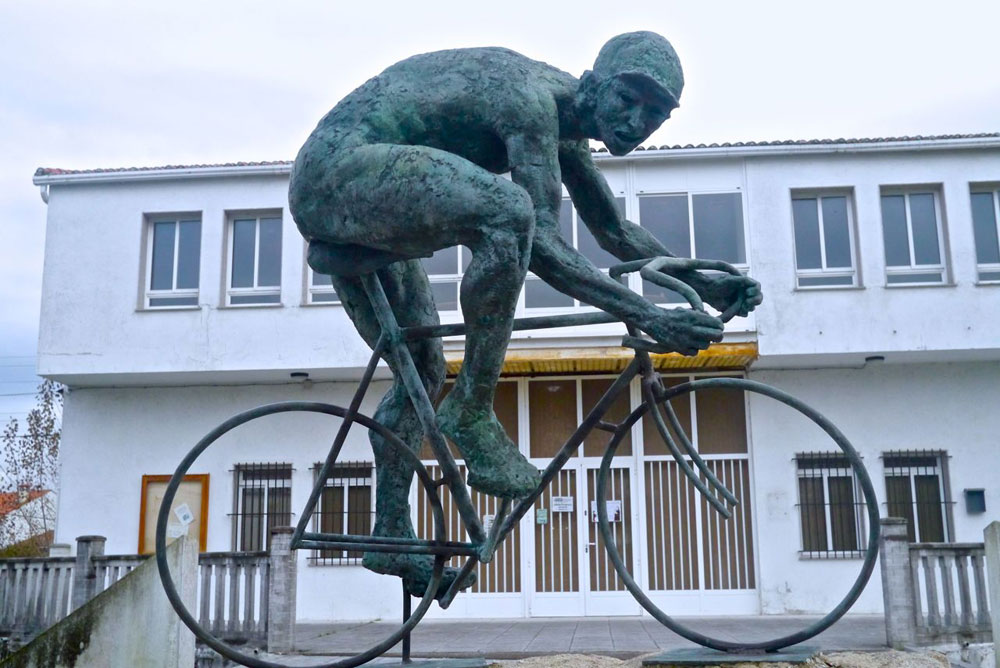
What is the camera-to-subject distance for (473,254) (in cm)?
367

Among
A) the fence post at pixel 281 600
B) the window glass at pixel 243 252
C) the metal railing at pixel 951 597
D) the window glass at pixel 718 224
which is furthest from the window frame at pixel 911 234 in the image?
the window glass at pixel 243 252

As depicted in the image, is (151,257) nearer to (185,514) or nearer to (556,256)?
(185,514)

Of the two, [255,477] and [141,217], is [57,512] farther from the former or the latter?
[141,217]

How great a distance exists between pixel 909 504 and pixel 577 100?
1593cm

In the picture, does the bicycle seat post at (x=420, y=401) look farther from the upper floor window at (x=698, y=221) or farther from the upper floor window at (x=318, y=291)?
the upper floor window at (x=318, y=291)

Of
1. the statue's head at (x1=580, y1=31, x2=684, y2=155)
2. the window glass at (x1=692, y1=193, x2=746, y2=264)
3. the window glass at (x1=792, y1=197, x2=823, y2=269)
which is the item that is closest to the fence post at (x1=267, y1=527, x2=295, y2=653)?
the window glass at (x1=692, y1=193, x2=746, y2=264)

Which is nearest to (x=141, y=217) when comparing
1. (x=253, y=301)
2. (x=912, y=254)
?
(x=253, y=301)

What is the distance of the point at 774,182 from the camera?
18047mm

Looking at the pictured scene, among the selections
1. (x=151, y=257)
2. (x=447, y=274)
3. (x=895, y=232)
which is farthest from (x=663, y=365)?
(x=151, y=257)

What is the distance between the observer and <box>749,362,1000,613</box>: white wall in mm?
17688

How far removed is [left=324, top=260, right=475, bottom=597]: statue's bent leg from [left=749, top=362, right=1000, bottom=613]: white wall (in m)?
14.3

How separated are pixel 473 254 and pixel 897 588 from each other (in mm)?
10463

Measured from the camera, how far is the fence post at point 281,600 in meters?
12.6

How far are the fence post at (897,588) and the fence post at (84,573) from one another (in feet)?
31.7
